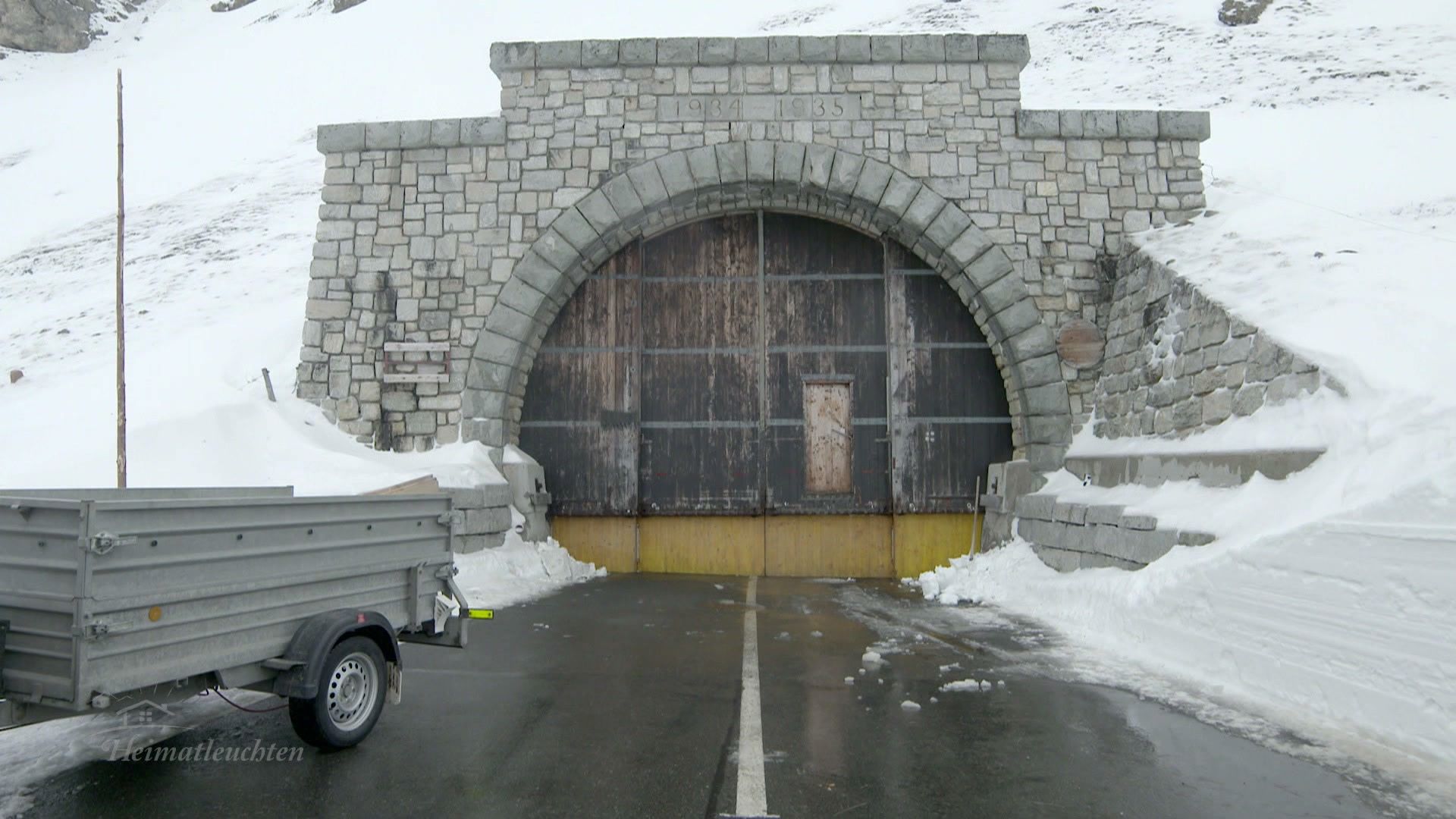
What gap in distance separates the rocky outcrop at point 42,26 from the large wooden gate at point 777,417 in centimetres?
5438

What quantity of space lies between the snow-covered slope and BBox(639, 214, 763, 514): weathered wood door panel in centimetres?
266

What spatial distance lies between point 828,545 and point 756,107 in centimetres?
575

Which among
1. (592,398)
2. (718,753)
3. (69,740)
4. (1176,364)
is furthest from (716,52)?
(69,740)

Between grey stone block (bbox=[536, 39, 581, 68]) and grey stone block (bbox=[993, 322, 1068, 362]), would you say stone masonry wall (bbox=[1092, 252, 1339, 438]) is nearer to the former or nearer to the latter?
grey stone block (bbox=[993, 322, 1068, 362])

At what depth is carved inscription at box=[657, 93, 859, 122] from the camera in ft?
36.3

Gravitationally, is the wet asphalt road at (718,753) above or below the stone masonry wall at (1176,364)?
below

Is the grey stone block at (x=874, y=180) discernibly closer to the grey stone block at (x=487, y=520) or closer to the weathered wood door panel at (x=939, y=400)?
the weathered wood door panel at (x=939, y=400)

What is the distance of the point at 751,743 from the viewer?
4.30m

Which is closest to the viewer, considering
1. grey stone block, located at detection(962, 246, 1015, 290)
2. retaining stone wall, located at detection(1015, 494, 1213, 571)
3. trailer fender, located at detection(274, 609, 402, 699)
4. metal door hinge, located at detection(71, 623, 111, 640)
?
metal door hinge, located at detection(71, 623, 111, 640)

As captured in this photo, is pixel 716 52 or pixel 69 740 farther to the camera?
pixel 716 52

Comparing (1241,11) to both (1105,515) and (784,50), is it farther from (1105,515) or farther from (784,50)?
(1105,515)

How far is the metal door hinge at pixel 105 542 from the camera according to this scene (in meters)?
3.18

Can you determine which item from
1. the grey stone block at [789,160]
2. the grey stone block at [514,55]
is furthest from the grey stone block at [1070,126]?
the grey stone block at [514,55]

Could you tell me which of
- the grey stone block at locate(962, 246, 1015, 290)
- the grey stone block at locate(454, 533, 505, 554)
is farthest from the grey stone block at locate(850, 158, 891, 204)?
the grey stone block at locate(454, 533, 505, 554)
